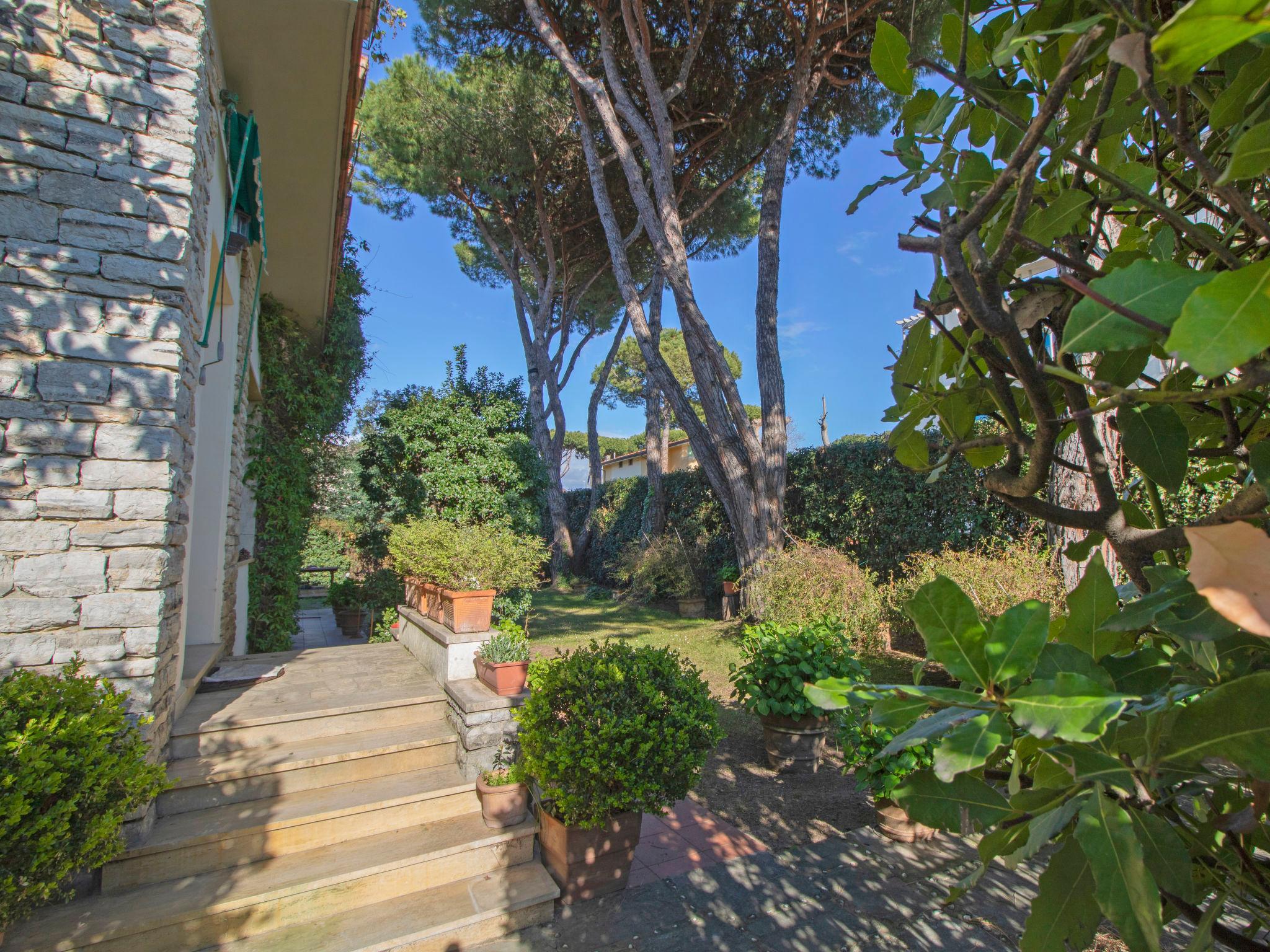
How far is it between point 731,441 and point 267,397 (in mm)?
5228

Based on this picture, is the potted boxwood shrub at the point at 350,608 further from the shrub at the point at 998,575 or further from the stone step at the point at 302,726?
the shrub at the point at 998,575

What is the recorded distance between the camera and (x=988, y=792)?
64 cm

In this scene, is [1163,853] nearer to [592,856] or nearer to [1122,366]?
[1122,366]

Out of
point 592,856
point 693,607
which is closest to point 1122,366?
point 592,856

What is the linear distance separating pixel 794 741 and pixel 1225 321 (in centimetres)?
473

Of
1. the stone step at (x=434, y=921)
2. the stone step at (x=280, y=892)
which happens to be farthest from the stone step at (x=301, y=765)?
the stone step at (x=434, y=921)

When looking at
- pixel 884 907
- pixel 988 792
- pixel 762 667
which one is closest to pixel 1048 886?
pixel 988 792

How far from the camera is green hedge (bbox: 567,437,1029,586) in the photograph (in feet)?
23.4

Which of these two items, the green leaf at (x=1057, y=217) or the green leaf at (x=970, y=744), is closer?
the green leaf at (x=970, y=744)

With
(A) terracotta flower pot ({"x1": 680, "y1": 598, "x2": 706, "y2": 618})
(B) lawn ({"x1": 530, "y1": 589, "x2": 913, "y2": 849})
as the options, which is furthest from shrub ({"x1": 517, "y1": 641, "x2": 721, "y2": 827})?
(A) terracotta flower pot ({"x1": 680, "y1": 598, "x2": 706, "y2": 618})

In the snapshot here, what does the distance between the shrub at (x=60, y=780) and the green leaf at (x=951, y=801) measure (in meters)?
2.83

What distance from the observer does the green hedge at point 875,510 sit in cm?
713

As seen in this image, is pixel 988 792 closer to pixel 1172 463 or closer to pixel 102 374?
pixel 1172 463

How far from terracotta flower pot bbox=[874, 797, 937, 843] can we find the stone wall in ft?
12.2
